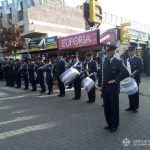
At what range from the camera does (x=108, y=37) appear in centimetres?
1977

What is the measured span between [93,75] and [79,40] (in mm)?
11014

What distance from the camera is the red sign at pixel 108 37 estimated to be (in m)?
18.9

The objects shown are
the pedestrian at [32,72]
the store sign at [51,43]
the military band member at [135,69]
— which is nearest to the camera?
the military band member at [135,69]

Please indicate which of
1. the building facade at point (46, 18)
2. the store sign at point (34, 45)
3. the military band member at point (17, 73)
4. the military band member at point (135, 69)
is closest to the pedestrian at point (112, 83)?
the military band member at point (135, 69)

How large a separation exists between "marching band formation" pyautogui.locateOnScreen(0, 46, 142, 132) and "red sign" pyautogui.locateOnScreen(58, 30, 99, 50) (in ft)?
20.7

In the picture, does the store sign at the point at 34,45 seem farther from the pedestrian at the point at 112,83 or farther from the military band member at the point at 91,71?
the pedestrian at the point at 112,83

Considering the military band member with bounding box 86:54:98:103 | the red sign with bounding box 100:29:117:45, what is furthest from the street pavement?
the red sign with bounding box 100:29:117:45

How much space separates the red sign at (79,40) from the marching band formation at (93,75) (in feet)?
20.7

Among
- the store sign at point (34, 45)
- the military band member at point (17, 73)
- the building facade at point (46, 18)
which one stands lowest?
the military band member at point (17, 73)

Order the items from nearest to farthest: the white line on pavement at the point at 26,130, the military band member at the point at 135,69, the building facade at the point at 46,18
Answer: the white line on pavement at the point at 26,130, the military band member at the point at 135,69, the building facade at the point at 46,18

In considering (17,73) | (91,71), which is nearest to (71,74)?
(91,71)

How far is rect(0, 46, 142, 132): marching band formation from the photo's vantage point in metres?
5.61

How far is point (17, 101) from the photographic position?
9984 millimetres

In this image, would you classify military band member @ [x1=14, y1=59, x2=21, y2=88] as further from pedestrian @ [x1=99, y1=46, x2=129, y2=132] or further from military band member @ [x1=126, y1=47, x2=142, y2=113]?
pedestrian @ [x1=99, y1=46, x2=129, y2=132]
